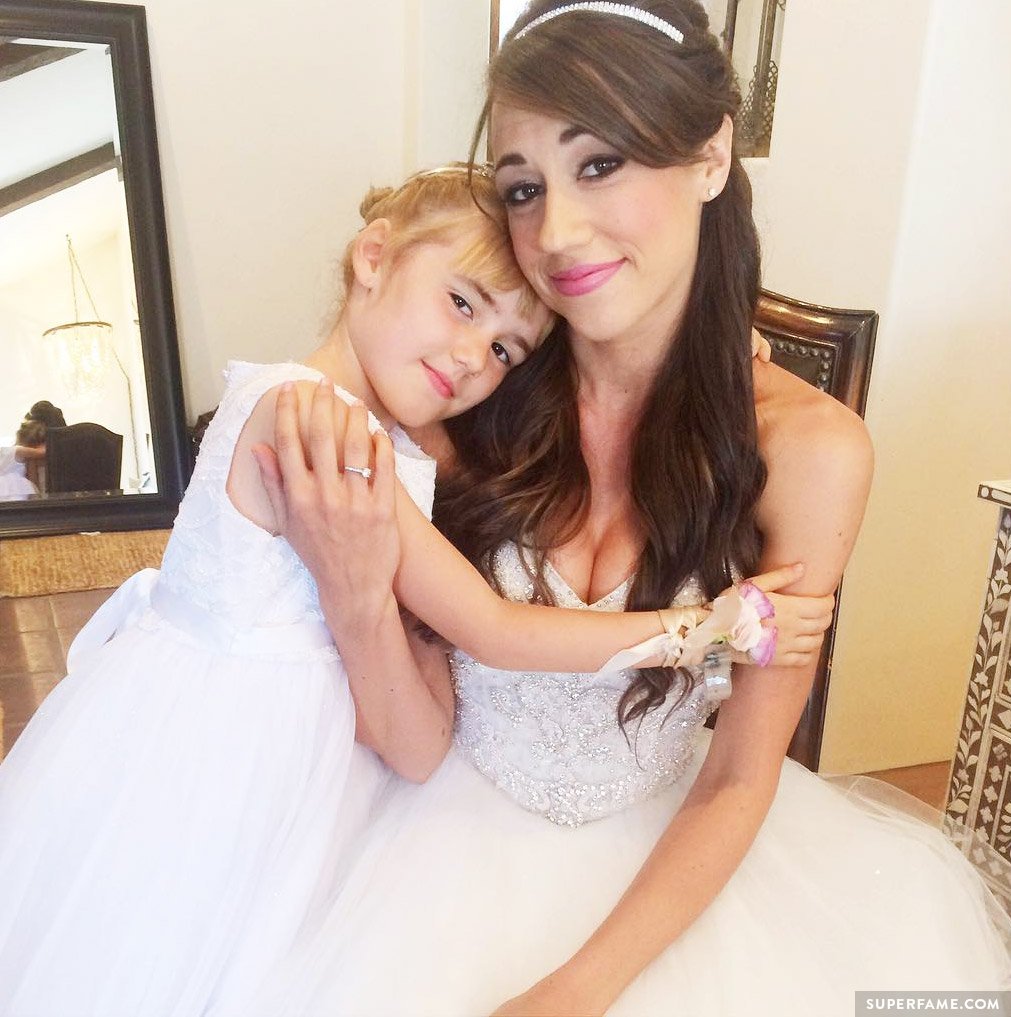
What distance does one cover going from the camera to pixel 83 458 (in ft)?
9.66

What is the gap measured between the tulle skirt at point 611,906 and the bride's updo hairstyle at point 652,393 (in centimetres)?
21

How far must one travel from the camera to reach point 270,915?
3.00 ft

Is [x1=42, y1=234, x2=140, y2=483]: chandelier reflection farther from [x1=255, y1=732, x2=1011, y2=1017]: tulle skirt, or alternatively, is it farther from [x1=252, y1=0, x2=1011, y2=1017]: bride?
[x1=255, y1=732, x2=1011, y2=1017]: tulle skirt

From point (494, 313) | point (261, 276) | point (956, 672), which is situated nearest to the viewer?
point (494, 313)

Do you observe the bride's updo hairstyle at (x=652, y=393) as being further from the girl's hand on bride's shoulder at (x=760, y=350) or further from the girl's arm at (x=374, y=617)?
the girl's arm at (x=374, y=617)

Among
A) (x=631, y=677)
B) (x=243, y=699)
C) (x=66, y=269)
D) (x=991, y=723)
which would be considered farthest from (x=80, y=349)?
(x=991, y=723)

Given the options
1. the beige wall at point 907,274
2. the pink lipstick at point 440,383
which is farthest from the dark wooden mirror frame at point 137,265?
the pink lipstick at point 440,383

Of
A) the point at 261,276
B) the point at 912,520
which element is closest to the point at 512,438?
the point at 912,520

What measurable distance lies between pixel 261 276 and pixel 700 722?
2.36 metres

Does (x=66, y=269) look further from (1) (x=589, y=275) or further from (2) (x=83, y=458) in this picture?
(1) (x=589, y=275)

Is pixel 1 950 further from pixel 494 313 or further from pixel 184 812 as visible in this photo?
pixel 494 313

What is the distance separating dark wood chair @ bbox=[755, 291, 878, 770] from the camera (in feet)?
4.22

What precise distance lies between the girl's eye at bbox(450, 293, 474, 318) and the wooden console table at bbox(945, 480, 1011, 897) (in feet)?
2.79

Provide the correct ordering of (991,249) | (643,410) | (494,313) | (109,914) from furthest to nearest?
(991,249)
(643,410)
(494,313)
(109,914)
